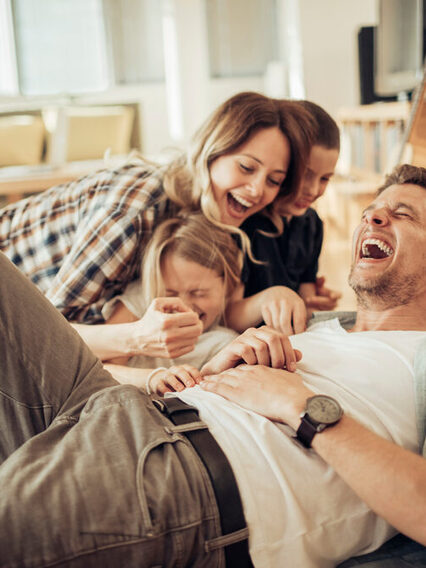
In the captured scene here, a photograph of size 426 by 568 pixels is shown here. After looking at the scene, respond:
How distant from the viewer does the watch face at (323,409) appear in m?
0.94

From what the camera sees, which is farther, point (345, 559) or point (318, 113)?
Result: point (318, 113)

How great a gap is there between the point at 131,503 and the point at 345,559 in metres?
0.38

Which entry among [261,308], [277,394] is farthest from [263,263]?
[277,394]

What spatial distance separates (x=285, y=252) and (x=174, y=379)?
2.74ft

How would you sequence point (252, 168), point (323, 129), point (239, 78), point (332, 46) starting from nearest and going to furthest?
point (252, 168) → point (323, 129) → point (332, 46) → point (239, 78)

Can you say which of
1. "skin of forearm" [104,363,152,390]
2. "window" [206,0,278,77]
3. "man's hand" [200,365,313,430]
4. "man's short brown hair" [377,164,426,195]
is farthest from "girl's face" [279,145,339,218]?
"window" [206,0,278,77]

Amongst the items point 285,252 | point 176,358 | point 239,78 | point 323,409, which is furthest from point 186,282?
point 239,78

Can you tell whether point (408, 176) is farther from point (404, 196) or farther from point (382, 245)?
point (382, 245)

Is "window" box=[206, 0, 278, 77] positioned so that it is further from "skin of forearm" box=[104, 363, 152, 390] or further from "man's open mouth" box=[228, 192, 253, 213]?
"skin of forearm" box=[104, 363, 152, 390]

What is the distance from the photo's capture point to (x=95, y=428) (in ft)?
3.22

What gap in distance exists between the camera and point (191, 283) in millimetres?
1628

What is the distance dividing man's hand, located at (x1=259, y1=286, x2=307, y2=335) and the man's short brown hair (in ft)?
1.28

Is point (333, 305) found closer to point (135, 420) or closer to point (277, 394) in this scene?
point (277, 394)

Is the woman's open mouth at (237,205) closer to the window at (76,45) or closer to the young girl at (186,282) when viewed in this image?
the young girl at (186,282)
